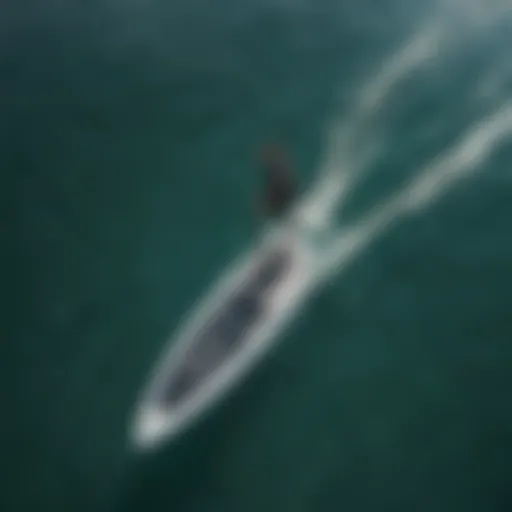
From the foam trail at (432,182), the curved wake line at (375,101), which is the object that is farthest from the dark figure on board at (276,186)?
the foam trail at (432,182)

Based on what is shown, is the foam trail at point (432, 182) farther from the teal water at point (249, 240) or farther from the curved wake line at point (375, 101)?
the curved wake line at point (375, 101)

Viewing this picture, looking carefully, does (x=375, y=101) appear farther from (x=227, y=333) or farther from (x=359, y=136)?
(x=227, y=333)

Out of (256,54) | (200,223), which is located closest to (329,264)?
(200,223)

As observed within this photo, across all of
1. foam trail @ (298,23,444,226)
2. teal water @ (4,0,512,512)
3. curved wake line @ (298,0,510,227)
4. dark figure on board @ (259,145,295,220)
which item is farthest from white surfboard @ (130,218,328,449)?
curved wake line @ (298,0,510,227)

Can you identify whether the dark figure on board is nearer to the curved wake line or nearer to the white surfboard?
the white surfboard

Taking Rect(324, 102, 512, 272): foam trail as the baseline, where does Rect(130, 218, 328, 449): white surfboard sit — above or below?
above

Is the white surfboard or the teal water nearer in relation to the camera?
the teal water
